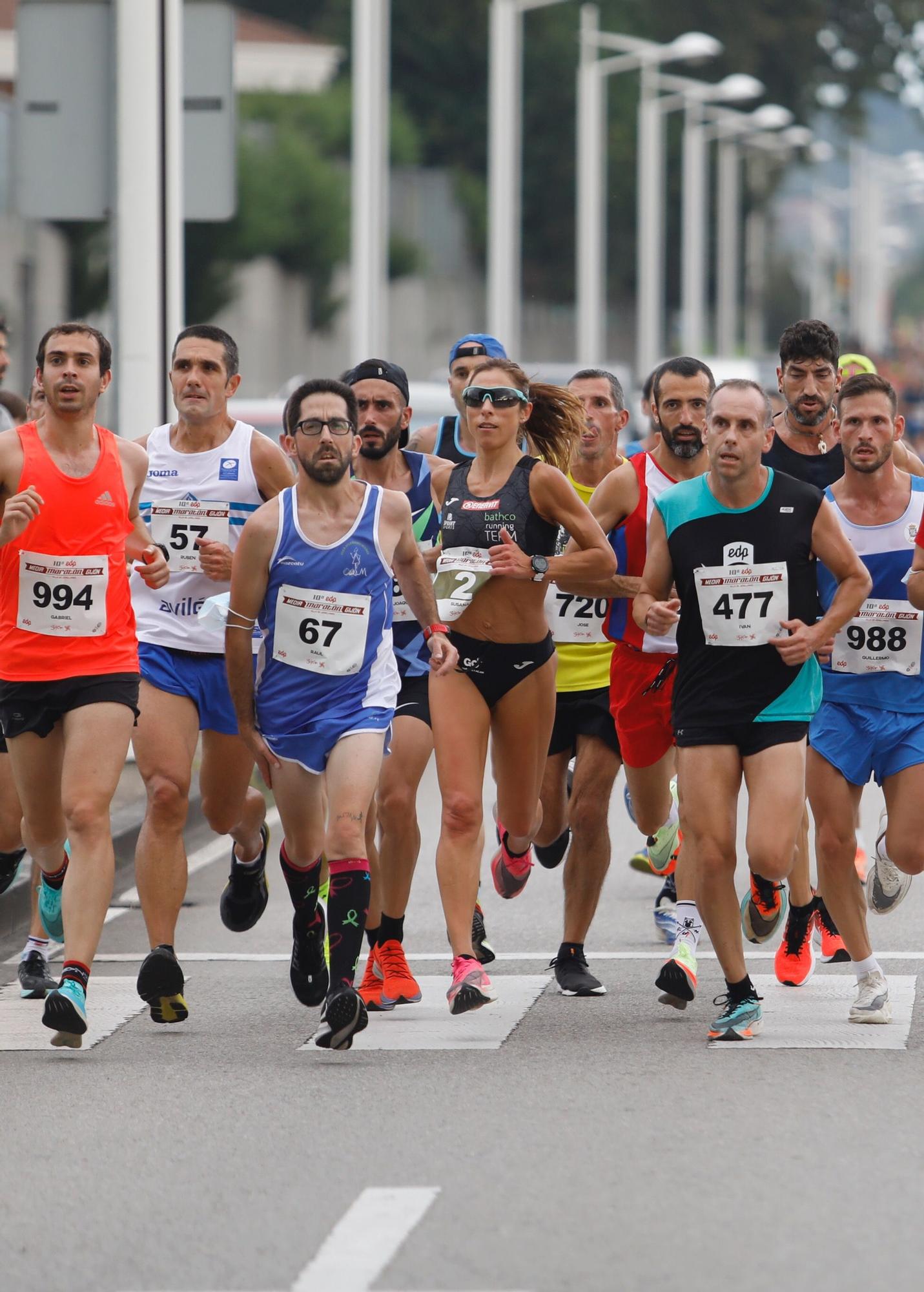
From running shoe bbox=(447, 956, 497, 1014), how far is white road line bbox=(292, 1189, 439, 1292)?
1.86 m

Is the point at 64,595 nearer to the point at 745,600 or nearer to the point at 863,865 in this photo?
the point at 745,600

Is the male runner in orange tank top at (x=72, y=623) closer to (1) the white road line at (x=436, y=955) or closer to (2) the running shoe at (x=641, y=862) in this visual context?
(1) the white road line at (x=436, y=955)

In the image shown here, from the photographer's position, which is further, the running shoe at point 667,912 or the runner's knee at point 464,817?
the running shoe at point 667,912

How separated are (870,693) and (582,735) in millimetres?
1448

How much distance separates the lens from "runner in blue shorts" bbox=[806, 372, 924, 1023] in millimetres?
8055

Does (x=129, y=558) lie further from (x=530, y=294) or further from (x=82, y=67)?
(x=530, y=294)

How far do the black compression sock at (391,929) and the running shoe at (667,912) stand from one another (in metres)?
1.26

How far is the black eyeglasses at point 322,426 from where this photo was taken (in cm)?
773

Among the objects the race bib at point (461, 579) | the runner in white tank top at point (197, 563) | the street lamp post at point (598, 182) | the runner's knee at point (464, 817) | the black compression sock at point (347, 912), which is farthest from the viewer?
the street lamp post at point (598, 182)

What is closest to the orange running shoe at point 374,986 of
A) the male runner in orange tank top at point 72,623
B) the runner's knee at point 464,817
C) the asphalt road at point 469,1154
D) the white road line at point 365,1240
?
the asphalt road at point 469,1154

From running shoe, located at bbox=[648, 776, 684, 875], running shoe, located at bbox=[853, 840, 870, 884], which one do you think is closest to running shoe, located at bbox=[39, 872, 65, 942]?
running shoe, located at bbox=[648, 776, 684, 875]

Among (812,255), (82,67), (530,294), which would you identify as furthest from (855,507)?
(812,255)

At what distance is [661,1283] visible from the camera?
17.0 feet

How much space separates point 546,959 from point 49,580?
246 cm
